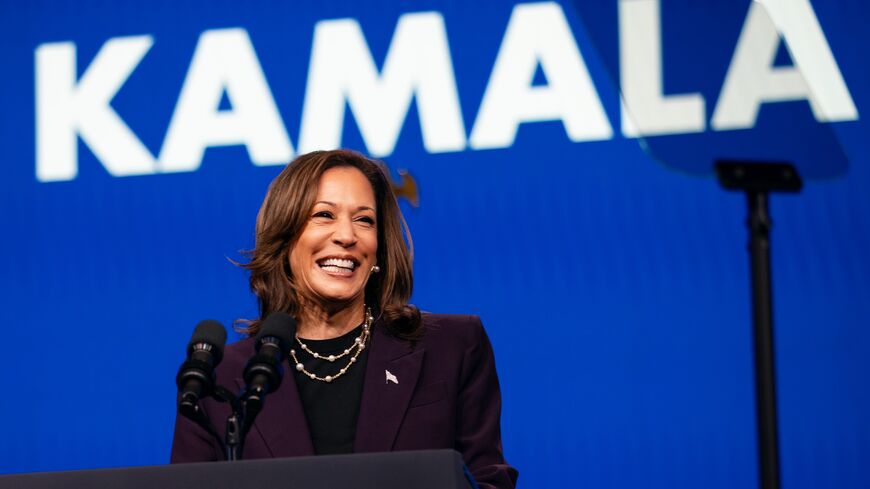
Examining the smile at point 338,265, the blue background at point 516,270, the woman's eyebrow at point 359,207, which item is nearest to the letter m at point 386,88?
the blue background at point 516,270

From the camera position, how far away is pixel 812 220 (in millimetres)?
3176

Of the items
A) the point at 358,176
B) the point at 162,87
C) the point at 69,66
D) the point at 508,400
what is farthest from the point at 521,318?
the point at 69,66

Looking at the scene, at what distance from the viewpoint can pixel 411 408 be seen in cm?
223

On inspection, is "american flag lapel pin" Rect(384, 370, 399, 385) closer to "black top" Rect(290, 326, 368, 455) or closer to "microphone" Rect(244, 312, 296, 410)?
"black top" Rect(290, 326, 368, 455)

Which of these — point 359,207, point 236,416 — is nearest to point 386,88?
point 359,207

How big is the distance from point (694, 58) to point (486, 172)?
1016 millimetres

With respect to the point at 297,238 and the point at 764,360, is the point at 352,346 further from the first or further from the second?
the point at 764,360

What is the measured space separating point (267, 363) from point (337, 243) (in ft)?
2.53

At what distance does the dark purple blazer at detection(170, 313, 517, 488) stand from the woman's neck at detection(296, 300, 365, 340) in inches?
2.4

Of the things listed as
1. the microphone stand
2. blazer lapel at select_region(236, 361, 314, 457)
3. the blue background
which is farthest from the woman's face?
the blue background

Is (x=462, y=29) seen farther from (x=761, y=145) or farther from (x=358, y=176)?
(x=761, y=145)

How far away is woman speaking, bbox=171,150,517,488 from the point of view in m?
2.19

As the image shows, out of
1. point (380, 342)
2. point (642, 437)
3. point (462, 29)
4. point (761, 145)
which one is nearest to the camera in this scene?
point (761, 145)

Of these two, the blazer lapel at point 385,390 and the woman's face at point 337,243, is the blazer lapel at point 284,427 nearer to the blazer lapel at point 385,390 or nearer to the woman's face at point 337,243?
the blazer lapel at point 385,390
